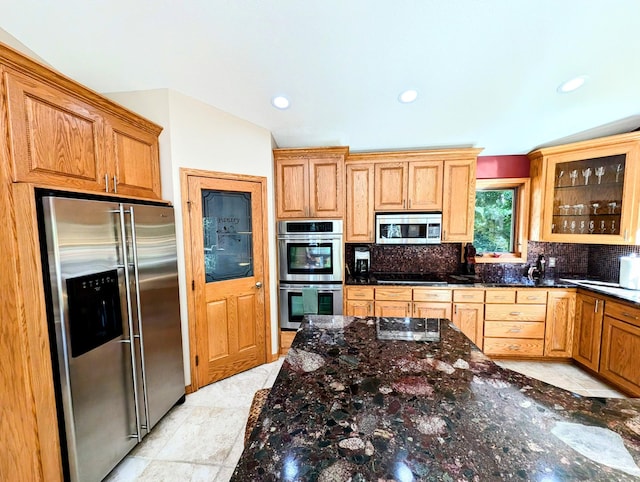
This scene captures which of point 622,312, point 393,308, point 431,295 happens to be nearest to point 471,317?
point 431,295

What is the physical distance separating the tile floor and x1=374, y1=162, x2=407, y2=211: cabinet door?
220cm

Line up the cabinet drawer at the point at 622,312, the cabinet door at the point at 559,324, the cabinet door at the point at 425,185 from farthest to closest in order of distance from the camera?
1. the cabinet door at the point at 425,185
2. the cabinet door at the point at 559,324
3. the cabinet drawer at the point at 622,312

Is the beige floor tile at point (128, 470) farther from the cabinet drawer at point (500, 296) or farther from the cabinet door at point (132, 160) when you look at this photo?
the cabinet drawer at point (500, 296)

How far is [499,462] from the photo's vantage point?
0.70 meters

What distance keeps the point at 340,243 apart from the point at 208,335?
1.64 meters

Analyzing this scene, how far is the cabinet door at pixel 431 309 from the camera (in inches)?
115

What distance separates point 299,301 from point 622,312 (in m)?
2.99

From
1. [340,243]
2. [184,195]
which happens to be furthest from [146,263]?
[340,243]

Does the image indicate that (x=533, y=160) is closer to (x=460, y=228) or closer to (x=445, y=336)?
(x=460, y=228)

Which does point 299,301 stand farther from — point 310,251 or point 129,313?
point 129,313

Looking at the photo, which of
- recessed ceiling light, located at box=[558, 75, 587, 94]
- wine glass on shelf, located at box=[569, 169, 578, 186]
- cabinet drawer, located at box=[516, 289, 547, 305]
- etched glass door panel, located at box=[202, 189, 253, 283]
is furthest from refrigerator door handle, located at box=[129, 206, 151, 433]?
wine glass on shelf, located at box=[569, 169, 578, 186]

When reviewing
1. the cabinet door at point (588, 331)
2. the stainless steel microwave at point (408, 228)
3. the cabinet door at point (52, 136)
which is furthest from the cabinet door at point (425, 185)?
the cabinet door at point (52, 136)

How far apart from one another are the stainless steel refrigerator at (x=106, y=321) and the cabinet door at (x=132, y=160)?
0.23 m

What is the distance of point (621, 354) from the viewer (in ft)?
7.65
